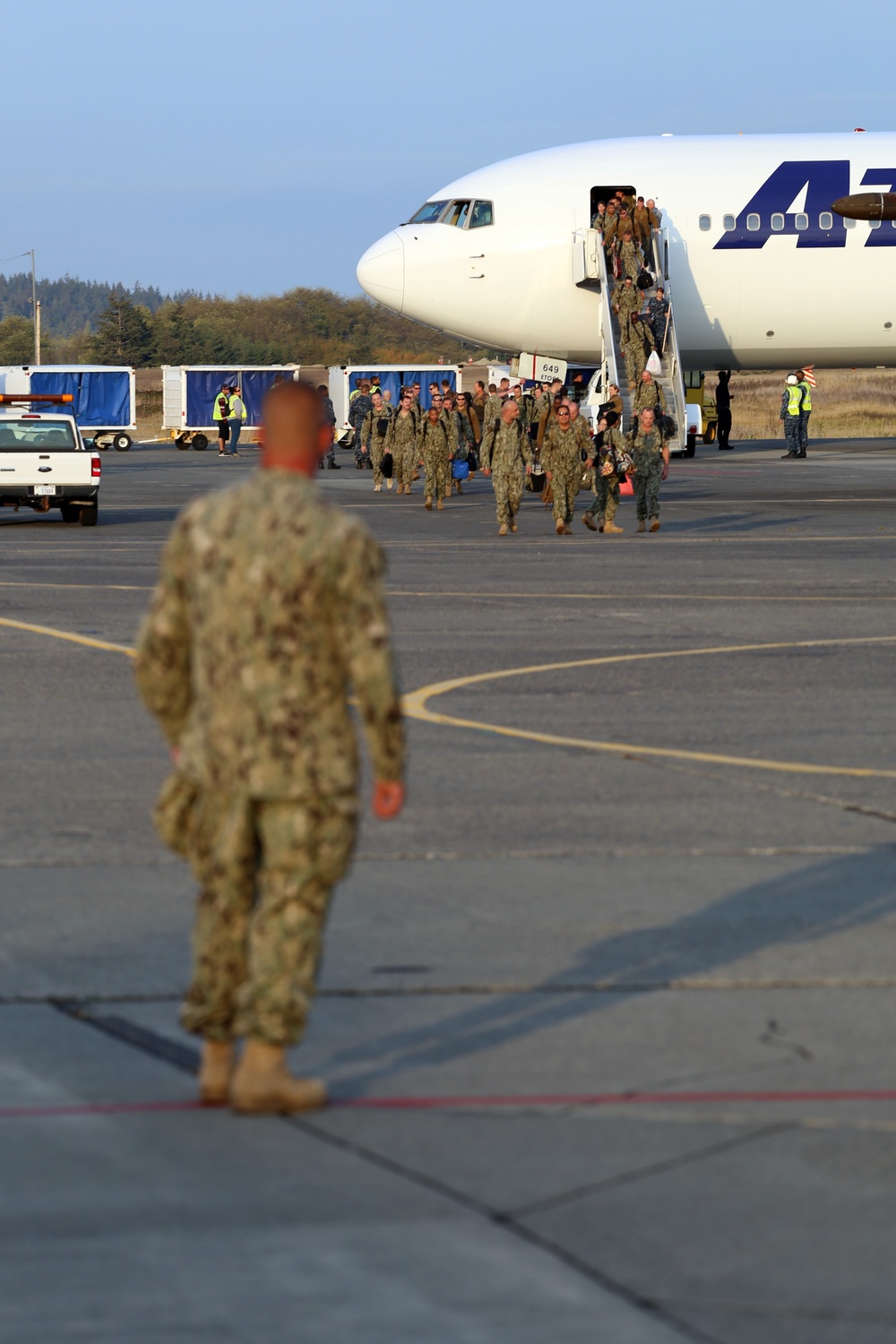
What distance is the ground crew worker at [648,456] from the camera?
2708 centimetres

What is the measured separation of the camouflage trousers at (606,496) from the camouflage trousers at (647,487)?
1.01ft

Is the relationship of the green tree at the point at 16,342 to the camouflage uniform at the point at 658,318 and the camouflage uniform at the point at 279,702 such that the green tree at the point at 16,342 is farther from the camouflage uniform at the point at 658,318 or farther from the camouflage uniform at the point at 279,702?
the camouflage uniform at the point at 279,702

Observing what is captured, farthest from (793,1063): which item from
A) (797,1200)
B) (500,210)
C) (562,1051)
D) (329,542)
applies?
(500,210)

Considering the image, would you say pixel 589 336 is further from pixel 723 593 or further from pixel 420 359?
pixel 420 359

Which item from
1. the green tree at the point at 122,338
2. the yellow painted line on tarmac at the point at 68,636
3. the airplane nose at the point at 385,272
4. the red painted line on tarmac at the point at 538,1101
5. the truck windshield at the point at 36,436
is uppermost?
the green tree at the point at 122,338

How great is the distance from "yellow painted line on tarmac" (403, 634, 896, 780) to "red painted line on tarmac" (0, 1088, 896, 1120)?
5134mm

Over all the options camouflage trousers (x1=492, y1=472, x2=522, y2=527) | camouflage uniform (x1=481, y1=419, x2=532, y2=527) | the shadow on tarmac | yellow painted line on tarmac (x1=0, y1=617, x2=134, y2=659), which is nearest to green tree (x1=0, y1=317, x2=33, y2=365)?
camouflage trousers (x1=492, y1=472, x2=522, y2=527)

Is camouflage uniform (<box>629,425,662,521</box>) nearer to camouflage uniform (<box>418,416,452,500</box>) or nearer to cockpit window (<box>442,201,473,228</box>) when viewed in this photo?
camouflage uniform (<box>418,416,452,500</box>)

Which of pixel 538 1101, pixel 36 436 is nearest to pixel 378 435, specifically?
pixel 36 436

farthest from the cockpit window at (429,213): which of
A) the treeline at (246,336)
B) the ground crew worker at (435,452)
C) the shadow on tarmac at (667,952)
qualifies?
the treeline at (246,336)

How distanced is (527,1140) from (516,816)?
439 centimetres

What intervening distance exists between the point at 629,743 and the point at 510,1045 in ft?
18.4

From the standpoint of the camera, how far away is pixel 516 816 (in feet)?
31.9

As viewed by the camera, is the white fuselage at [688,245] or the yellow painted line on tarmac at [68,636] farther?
the white fuselage at [688,245]
